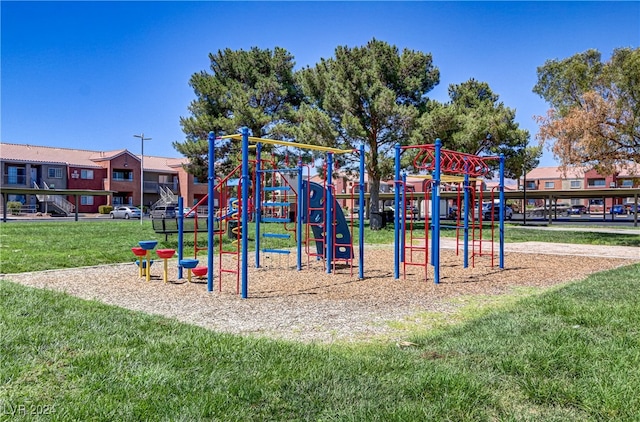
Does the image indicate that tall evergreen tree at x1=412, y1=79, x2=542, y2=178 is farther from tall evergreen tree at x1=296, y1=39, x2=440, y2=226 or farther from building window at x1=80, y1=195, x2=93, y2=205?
building window at x1=80, y1=195, x2=93, y2=205

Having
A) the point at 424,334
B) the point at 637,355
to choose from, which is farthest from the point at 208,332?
the point at 637,355

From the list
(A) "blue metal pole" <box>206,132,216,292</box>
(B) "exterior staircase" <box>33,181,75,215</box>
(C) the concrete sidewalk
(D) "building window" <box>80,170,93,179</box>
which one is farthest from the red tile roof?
(A) "blue metal pole" <box>206,132,216,292</box>

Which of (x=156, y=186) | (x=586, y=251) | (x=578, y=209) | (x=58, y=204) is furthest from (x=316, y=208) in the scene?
(x=578, y=209)

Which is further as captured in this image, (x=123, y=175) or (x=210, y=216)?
(x=123, y=175)

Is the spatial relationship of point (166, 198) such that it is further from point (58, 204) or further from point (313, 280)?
point (313, 280)

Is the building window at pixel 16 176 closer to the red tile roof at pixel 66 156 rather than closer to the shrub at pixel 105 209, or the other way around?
the red tile roof at pixel 66 156

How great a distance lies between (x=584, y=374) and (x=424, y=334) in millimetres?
1805

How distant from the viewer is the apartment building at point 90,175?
51.6m

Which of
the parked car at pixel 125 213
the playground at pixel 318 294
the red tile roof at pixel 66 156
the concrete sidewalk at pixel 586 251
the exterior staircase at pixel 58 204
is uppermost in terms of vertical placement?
the red tile roof at pixel 66 156

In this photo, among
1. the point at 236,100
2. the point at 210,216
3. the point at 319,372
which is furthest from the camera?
the point at 236,100

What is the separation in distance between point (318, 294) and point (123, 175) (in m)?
53.7

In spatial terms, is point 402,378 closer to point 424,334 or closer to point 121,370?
point 424,334

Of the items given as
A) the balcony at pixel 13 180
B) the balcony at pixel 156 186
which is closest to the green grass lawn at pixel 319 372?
the balcony at pixel 13 180

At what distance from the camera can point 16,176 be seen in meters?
51.2
